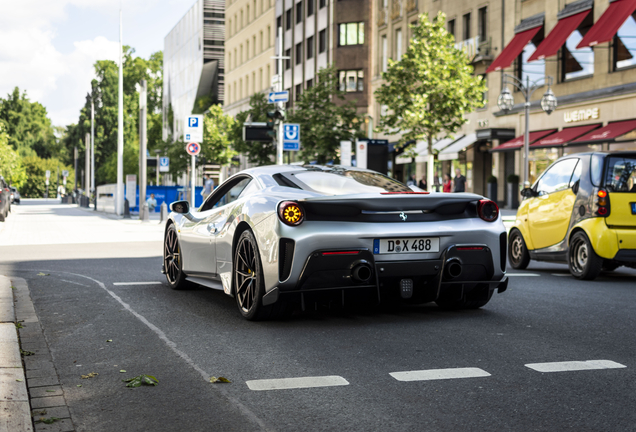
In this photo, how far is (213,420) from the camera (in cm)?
405

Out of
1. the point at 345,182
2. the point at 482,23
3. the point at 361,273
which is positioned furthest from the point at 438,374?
the point at 482,23

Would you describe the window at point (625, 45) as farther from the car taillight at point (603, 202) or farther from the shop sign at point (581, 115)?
the car taillight at point (603, 202)

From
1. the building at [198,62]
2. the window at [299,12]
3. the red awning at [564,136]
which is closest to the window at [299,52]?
the window at [299,12]

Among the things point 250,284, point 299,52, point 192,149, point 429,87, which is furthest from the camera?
point 299,52

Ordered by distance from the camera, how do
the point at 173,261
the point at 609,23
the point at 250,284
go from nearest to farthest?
the point at 250,284, the point at 173,261, the point at 609,23

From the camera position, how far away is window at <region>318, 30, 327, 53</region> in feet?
189

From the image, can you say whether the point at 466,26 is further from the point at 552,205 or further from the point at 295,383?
the point at 295,383

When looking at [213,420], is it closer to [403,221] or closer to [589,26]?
[403,221]

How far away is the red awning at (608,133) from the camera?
2847 cm

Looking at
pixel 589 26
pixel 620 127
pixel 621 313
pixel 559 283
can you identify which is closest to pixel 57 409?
pixel 621 313

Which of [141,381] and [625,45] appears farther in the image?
[625,45]

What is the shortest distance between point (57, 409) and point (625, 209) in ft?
25.6

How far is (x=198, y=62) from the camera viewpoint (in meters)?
89.6

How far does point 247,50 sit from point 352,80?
83.4 ft
